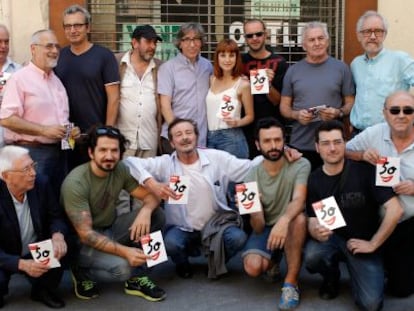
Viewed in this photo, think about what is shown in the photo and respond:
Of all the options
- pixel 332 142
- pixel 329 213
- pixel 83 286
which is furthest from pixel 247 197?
pixel 83 286

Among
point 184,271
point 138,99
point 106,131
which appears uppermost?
point 138,99

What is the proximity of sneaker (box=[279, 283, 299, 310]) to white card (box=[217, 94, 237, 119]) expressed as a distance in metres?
1.61

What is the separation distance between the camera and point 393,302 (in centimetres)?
499

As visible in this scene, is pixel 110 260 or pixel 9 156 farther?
pixel 110 260

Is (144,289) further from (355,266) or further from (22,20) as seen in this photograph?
(22,20)

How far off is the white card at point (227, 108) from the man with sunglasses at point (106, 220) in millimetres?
998

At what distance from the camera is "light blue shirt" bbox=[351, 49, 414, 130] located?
5711 mm

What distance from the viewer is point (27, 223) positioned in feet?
16.4

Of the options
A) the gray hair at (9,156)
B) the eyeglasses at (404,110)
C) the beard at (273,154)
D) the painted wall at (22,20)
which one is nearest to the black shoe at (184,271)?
the beard at (273,154)

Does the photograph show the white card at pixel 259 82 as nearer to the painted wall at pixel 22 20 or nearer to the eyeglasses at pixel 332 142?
the eyeglasses at pixel 332 142

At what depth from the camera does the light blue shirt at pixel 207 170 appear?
18.2 ft

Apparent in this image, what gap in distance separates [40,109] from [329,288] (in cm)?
275

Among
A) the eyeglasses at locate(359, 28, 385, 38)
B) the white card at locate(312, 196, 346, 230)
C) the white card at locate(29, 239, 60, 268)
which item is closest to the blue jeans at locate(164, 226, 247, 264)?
the white card at locate(312, 196, 346, 230)

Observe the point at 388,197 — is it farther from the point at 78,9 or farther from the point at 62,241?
the point at 78,9
